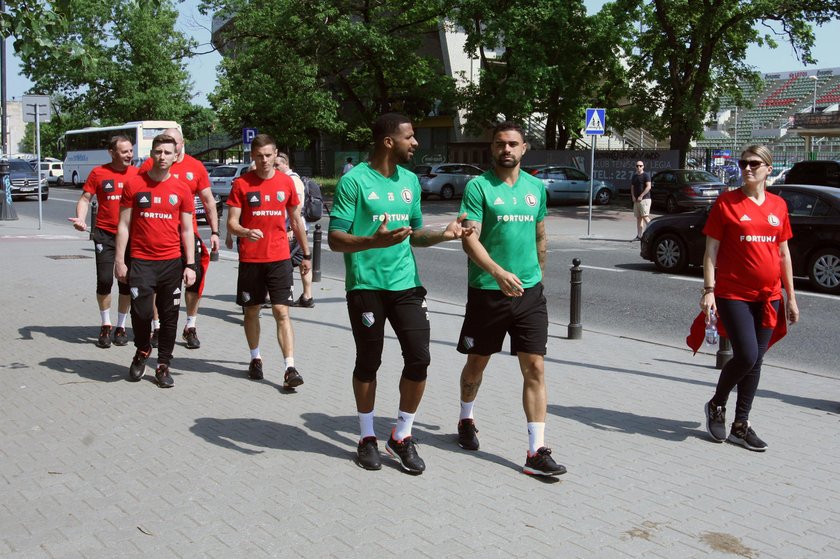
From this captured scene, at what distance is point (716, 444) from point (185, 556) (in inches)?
128

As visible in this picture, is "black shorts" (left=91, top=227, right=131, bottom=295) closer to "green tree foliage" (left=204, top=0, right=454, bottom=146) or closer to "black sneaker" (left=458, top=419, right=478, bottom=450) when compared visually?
"black sneaker" (left=458, top=419, right=478, bottom=450)

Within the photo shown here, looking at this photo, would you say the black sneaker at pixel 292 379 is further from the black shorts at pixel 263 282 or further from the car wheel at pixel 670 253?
the car wheel at pixel 670 253

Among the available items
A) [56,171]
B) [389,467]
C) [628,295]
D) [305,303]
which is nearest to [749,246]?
[389,467]

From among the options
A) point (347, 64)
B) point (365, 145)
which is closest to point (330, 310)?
point (347, 64)

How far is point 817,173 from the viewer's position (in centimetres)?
2759

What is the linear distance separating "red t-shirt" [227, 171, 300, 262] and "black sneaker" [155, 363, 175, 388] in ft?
3.21

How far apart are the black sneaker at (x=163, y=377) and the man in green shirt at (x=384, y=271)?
233 cm

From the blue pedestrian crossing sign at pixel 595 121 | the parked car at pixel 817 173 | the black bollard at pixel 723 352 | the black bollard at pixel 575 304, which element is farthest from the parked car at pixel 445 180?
the black bollard at pixel 723 352

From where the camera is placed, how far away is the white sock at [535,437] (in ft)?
16.4

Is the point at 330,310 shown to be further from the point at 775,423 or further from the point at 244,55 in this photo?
the point at 244,55

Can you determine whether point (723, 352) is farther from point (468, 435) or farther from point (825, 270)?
point (825, 270)

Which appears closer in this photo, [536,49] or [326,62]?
[536,49]

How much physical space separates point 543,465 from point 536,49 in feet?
97.8

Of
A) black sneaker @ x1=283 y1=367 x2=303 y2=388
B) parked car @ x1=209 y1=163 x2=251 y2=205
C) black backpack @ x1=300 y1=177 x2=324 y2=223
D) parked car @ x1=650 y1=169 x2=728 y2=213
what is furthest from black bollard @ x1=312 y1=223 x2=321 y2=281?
parked car @ x1=209 y1=163 x2=251 y2=205
